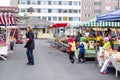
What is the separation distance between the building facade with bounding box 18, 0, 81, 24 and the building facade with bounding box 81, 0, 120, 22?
7844 millimetres

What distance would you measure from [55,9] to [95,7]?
15472mm

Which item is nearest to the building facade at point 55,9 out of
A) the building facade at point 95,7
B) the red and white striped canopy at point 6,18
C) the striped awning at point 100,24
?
the building facade at point 95,7

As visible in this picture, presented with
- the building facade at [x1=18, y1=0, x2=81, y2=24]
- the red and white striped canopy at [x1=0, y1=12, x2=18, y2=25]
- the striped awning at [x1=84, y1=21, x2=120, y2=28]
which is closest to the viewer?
the striped awning at [x1=84, y1=21, x2=120, y2=28]

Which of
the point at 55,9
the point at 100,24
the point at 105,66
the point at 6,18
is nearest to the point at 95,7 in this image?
the point at 55,9

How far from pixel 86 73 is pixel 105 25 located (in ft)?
17.5

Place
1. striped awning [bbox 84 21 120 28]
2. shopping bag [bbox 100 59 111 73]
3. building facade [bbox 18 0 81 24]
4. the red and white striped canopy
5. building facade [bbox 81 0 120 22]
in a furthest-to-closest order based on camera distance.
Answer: building facade [bbox 81 0 120 22] → building facade [bbox 18 0 81 24] → the red and white striped canopy → striped awning [bbox 84 21 120 28] → shopping bag [bbox 100 59 111 73]

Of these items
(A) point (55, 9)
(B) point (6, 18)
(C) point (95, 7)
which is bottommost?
(B) point (6, 18)

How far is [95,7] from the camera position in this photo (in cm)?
11238

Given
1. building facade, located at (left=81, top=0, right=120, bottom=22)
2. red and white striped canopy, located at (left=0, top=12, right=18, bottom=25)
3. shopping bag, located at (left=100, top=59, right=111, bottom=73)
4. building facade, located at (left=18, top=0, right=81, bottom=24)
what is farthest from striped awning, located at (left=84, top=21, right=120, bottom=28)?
building facade, located at (left=81, top=0, right=120, bottom=22)

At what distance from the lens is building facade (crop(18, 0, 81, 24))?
102m

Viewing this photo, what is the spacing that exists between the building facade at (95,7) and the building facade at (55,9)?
25.7 ft

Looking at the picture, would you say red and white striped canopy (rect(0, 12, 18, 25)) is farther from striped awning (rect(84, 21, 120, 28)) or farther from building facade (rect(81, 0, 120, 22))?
building facade (rect(81, 0, 120, 22))

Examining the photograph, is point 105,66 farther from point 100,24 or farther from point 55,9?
point 55,9

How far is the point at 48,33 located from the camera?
80.6m
